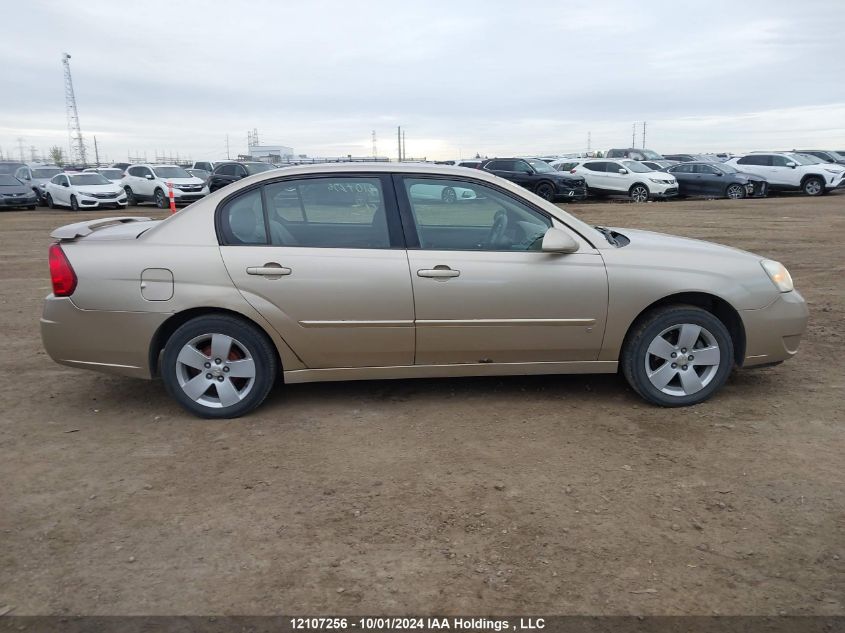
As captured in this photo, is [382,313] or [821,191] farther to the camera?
[821,191]

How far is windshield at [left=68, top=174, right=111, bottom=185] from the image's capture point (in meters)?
23.6

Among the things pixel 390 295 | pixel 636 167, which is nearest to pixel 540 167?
pixel 636 167

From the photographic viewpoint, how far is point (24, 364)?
555 centimetres

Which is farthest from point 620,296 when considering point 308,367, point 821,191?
point 821,191

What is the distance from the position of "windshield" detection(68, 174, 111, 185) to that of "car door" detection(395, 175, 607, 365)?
22.6 meters

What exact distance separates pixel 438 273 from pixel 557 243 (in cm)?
76

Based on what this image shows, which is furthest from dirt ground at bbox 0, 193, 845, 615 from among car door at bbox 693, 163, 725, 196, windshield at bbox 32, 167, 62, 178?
windshield at bbox 32, 167, 62, 178

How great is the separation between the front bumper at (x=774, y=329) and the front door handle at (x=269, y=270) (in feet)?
9.64

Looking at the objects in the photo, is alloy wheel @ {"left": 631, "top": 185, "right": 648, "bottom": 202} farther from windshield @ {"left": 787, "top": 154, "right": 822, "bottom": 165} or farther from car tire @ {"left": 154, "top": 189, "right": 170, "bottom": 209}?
car tire @ {"left": 154, "top": 189, "right": 170, "bottom": 209}

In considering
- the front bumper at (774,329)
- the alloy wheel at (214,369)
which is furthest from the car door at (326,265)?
the front bumper at (774,329)

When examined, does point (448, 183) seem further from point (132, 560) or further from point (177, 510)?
point (132, 560)

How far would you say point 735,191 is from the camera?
25.5m

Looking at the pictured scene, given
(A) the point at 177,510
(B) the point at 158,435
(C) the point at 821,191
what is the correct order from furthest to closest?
(C) the point at 821,191, (B) the point at 158,435, (A) the point at 177,510

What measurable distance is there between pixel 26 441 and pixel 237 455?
4.40 feet
